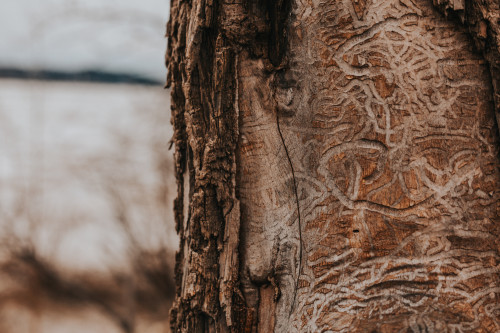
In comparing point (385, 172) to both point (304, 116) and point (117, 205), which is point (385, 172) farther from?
point (117, 205)

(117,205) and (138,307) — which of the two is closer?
(117,205)

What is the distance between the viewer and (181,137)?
0.86 meters

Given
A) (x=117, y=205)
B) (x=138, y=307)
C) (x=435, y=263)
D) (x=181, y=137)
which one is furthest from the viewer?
(x=138, y=307)

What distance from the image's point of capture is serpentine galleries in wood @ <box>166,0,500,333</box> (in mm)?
720

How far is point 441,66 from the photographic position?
0.74 m

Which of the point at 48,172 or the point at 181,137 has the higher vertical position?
the point at 181,137

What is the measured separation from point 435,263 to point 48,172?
1888mm

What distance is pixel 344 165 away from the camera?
2.45 ft

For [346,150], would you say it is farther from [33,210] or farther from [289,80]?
[33,210]

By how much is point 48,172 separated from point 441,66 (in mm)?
1887

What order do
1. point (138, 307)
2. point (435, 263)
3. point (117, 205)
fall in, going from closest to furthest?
point (435, 263)
point (117, 205)
point (138, 307)

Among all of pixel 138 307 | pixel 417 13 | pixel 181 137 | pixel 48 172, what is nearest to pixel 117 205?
pixel 48 172

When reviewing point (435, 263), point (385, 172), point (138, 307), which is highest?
point (385, 172)

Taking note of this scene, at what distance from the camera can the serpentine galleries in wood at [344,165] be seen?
0.72 meters
